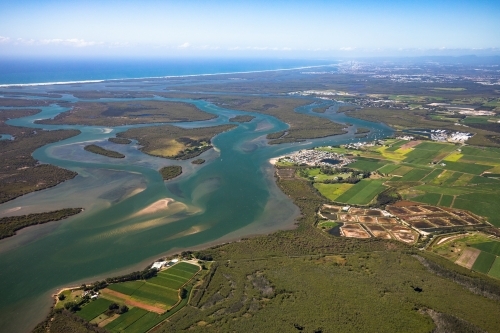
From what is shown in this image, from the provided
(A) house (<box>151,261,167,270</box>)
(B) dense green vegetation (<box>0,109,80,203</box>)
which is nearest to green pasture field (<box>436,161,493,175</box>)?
(A) house (<box>151,261,167,270</box>)

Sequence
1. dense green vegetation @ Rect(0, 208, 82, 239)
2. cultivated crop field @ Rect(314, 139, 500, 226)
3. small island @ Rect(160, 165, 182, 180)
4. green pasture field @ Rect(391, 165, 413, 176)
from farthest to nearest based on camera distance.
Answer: green pasture field @ Rect(391, 165, 413, 176), small island @ Rect(160, 165, 182, 180), cultivated crop field @ Rect(314, 139, 500, 226), dense green vegetation @ Rect(0, 208, 82, 239)

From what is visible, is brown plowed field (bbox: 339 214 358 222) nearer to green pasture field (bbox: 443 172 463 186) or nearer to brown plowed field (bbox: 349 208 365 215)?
brown plowed field (bbox: 349 208 365 215)

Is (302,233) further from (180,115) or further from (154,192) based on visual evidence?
(180,115)

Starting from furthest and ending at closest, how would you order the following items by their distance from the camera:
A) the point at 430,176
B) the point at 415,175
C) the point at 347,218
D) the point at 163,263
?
the point at 415,175, the point at 430,176, the point at 347,218, the point at 163,263

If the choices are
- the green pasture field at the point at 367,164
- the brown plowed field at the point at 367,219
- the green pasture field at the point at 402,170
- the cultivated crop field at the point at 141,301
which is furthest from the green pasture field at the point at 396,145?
the cultivated crop field at the point at 141,301

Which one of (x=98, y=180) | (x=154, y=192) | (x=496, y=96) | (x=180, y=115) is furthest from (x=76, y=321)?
(x=496, y=96)

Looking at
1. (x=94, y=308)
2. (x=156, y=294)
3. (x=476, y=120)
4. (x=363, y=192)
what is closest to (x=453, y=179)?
(x=363, y=192)

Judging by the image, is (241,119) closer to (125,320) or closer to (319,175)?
(319,175)
